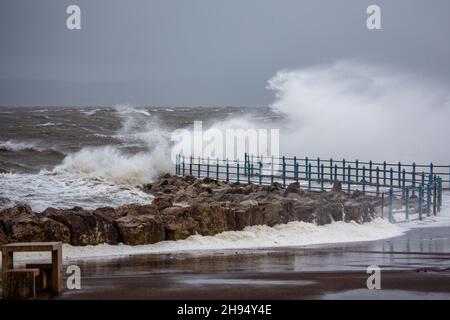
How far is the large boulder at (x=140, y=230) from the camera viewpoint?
591 inches

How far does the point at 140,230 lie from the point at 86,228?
878 mm

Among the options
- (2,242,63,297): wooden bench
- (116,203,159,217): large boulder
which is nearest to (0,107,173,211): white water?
(116,203,159,217): large boulder

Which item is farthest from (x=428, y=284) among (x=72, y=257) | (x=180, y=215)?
(x=180, y=215)

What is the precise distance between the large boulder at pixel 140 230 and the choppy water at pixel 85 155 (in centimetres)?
670

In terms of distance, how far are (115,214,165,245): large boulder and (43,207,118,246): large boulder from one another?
0.47ft

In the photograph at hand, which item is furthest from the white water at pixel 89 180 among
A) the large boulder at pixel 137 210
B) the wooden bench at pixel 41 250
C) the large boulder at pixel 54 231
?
the wooden bench at pixel 41 250

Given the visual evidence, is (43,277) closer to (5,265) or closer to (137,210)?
(5,265)

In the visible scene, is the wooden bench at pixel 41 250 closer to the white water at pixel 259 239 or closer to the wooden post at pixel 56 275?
the wooden post at pixel 56 275

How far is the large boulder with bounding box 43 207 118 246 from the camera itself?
1455 cm

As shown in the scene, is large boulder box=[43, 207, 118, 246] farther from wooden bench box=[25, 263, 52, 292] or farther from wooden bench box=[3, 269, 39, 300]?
wooden bench box=[3, 269, 39, 300]

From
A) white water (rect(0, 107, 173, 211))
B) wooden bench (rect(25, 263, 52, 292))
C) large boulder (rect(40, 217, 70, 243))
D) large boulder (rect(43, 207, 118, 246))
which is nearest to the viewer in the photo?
wooden bench (rect(25, 263, 52, 292))

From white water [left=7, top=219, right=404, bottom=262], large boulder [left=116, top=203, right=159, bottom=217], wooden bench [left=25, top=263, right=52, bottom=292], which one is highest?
large boulder [left=116, top=203, right=159, bottom=217]
